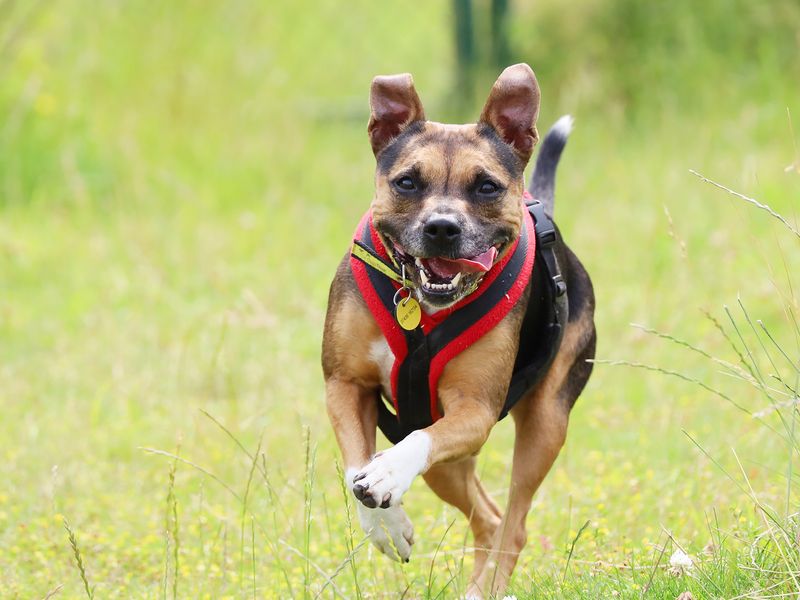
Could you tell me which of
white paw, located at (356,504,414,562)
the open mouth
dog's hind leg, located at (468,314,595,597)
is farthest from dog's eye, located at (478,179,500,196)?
white paw, located at (356,504,414,562)

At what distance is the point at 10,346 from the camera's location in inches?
314

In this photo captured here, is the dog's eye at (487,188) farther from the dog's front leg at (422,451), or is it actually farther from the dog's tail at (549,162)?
the dog's tail at (549,162)

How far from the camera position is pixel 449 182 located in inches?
165

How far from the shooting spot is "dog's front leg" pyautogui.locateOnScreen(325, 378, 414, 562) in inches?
163

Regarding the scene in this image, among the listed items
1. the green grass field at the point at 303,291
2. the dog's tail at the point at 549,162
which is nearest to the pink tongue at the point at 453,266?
the green grass field at the point at 303,291

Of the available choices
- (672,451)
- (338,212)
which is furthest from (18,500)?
(338,212)

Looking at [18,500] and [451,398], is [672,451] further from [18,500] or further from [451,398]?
[18,500]

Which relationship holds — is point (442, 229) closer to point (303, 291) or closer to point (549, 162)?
point (549, 162)

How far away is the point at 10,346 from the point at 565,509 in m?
3.91

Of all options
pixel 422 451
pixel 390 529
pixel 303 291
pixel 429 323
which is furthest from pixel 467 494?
pixel 303 291

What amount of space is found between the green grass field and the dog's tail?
2.47ft

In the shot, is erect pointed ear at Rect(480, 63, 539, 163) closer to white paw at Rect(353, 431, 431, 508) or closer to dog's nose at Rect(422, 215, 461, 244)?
dog's nose at Rect(422, 215, 461, 244)

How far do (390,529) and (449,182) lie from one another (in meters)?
1.12

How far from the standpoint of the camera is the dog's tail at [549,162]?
5457 mm
